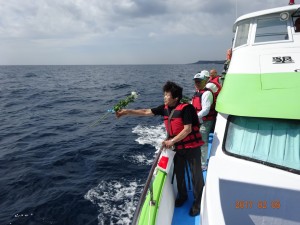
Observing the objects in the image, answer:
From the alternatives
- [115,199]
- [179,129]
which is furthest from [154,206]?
[115,199]

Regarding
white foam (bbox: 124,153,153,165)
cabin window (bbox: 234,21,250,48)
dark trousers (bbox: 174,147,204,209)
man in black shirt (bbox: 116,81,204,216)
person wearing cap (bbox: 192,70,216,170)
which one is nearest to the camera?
man in black shirt (bbox: 116,81,204,216)

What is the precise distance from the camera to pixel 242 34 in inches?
230

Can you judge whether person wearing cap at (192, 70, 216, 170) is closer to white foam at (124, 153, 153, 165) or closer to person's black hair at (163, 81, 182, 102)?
person's black hair at (163, 81, 182, 102)

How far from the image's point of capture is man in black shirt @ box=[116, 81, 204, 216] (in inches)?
156

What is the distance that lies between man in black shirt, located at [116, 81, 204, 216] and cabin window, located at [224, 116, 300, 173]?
629mm

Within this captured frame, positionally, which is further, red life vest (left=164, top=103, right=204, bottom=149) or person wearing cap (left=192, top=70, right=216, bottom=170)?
person wearing cap (left=192, top=70, right=216, bottom=170)

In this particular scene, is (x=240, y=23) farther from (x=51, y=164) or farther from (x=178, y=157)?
(x=51, y=164)

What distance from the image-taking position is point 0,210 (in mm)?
7176

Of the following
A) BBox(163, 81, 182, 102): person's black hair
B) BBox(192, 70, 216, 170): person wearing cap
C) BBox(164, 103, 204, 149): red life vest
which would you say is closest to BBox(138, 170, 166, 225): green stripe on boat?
BBox(164, 103, 204, 149): red life vest

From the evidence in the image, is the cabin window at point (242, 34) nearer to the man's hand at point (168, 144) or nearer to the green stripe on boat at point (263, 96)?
the green stripe on boat at point (263, 96)

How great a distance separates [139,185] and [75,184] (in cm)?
205

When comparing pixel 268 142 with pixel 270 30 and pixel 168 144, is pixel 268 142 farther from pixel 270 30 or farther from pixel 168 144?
pixel 270 30

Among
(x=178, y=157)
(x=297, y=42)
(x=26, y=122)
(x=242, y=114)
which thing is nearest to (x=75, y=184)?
(x=178, y=157)

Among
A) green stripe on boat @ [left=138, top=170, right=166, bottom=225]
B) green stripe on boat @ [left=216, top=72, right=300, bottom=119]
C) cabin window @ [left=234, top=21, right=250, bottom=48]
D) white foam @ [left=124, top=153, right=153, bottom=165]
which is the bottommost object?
white foam @ [left=124, top=153, right=153, bottom=165]
